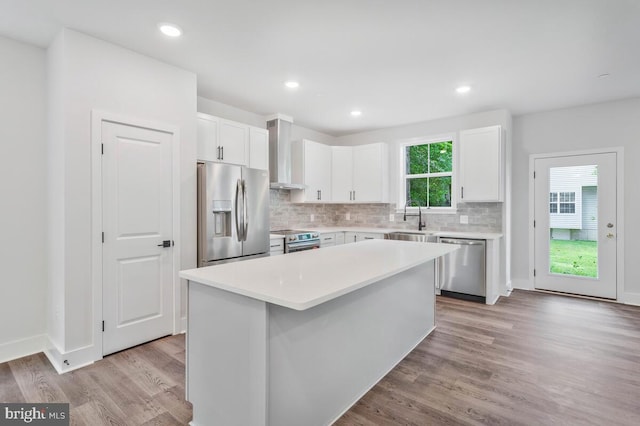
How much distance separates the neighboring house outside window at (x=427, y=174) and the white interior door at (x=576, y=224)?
1211mm

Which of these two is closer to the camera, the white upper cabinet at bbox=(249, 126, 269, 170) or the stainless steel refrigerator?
the stainless steel refrigerator

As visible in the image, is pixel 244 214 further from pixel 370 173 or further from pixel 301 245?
pixel 370 173

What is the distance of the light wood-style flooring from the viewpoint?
193 centimetres

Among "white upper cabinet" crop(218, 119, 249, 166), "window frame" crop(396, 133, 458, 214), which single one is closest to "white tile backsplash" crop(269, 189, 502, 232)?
"window frame" crop(396, 133, 458, 214)

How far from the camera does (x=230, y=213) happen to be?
338cm

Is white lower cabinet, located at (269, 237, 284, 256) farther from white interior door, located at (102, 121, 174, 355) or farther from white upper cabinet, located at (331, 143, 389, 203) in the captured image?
white upper cabinet, located at (331, 143, 389, 203)

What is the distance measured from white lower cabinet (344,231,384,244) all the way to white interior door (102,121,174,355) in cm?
287

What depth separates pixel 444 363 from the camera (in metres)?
2.57

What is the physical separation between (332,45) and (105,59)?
73.8 inches

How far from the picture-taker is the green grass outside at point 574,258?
4336mm

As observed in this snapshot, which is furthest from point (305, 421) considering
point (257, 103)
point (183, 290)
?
point (257, 103)

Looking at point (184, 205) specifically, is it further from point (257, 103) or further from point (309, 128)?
point (309, 128)

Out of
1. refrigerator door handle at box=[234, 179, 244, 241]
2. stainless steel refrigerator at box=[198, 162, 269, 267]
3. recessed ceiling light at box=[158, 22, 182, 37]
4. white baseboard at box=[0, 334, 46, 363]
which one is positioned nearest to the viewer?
recessed ceiling light at box=[158, 22, 182, 37]

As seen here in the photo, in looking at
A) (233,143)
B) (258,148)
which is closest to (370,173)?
(258,148)
